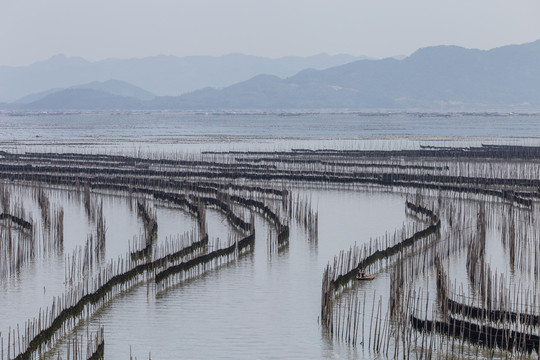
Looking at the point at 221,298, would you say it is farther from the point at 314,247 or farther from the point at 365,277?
the point at 314,247

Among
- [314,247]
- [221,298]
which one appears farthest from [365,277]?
[314,247]

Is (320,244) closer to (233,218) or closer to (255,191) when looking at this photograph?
(233,218)

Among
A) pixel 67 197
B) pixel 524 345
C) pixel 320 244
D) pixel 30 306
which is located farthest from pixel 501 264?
pixel 67 197

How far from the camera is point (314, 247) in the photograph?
30.3 m

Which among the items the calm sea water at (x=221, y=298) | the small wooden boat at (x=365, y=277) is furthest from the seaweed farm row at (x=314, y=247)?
the calm sea water at (x=221, y=298)

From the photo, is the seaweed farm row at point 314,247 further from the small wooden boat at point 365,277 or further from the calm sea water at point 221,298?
the calm sea water at point 221,298

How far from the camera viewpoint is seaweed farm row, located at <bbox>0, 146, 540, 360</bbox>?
1850 cm

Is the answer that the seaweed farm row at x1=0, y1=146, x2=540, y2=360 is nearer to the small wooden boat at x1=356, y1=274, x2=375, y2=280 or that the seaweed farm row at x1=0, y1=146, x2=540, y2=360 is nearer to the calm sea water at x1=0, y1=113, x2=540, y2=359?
the small wooden boat at x1=356, y1=274, x2=375, y2=280

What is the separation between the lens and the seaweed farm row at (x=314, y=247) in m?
18.5

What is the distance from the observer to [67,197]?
43.8 m

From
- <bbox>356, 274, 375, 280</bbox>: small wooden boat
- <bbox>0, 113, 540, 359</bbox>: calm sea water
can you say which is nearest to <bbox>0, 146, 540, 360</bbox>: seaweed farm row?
<bbox>356, 274, 375, 280</bbox>: small wooden boat

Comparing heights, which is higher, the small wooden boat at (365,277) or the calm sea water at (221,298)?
the small wooden boat at (365,277)

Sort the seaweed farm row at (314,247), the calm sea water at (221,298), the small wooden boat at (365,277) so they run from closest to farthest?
1. the seaweed farm row at (314,247)
2. the calm sea water at (221,298)
3. the small wooden boat at (365,277)

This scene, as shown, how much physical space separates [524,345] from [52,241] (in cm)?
1829
